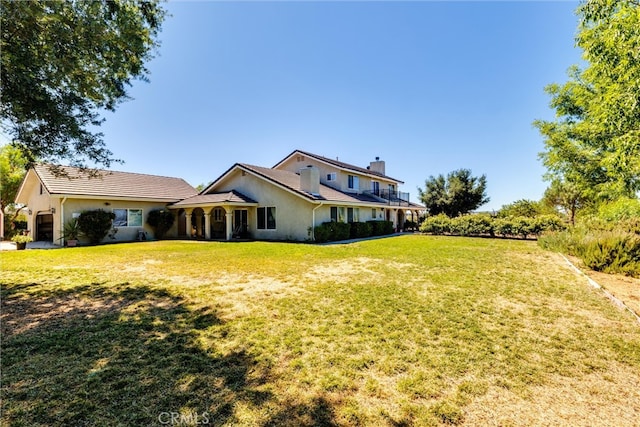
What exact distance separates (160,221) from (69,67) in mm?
17008

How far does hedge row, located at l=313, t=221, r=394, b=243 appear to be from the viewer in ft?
60.6

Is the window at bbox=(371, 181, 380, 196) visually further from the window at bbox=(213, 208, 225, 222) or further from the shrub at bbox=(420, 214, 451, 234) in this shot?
the window at bbox=(213, 208, 225, 222)

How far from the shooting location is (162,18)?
8.20m

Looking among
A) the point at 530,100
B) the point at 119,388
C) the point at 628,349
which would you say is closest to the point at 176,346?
the point at 119,388

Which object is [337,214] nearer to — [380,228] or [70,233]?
[380,228]

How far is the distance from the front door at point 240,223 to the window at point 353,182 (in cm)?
1030

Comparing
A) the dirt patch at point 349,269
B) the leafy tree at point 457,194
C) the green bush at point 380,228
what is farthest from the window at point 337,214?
the leafy tree at point 457,194

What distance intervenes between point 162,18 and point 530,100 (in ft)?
69.7

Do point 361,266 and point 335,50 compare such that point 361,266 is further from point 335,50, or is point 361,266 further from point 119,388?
point 335,50

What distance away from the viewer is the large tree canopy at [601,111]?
21.2 ft

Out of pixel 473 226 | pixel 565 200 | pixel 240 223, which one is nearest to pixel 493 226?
pixel 473 226

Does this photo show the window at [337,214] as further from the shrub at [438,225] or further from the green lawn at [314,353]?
the green lawn at [314,353]

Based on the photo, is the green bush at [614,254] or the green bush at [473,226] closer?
the green bush at [614,254]

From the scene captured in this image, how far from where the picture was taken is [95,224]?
698 inches
